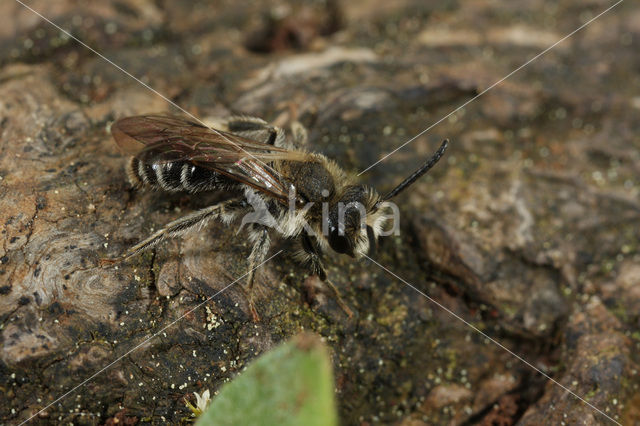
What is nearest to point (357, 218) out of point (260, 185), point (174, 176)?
point (260, 185)

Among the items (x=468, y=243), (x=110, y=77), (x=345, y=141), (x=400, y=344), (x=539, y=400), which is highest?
(x=110, y=77)

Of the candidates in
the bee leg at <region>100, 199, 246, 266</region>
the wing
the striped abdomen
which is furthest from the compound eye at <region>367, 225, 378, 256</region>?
the striped abdomen

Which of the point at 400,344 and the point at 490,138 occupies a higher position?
the point at 490,138

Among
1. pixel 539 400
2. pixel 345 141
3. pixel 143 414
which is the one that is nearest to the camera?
pixel 143 414

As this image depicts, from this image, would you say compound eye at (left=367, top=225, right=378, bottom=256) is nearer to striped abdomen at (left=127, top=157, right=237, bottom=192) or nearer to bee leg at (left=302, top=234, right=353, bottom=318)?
bee leg at (left=302, top=234, right=353, bottom=318)

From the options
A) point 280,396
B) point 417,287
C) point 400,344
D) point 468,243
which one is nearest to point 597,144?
point 468,243

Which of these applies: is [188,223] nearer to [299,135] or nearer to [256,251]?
[256,251]

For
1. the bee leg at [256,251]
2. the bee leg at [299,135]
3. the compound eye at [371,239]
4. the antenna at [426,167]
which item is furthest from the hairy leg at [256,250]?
the antenna at [426,167]

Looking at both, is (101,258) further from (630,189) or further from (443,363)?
(630,189)
